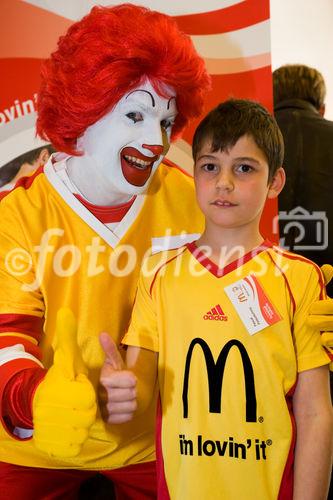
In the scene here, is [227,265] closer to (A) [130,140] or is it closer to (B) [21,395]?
(A) [130,140]

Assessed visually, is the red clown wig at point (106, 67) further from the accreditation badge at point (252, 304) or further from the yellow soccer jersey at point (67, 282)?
the accreditation badge at point (252, 304)

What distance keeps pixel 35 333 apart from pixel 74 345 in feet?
0.53

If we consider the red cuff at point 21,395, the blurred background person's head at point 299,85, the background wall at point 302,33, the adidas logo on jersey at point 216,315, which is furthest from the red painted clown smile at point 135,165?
the background wall at point 302,33

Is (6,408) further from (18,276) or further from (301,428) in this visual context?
(301,428)

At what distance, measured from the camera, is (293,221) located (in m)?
1.49

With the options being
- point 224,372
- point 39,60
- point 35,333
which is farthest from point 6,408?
point 39,60

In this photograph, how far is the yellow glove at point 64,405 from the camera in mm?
955

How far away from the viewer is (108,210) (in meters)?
1.22

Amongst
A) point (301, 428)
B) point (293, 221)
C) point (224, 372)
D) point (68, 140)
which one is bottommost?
point (301, 428)

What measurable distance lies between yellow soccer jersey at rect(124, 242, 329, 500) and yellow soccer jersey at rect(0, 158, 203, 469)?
0.08 meters

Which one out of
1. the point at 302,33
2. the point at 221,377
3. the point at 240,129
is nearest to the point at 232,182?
the point at 240,129

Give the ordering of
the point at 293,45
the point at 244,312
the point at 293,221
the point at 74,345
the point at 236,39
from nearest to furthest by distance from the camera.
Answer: the point at 74,345
the point at 244,312
the point at 236,39
the point at 293,221
the point at 293,45

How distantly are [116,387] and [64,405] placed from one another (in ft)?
0.35

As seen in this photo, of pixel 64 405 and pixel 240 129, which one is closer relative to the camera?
pixel 64 405
